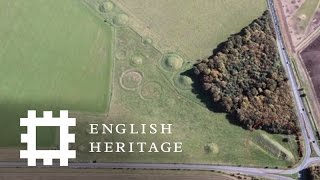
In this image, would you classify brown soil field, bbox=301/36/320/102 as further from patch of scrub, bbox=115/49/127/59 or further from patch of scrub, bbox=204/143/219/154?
patch of scrub, bbox=115/49/127/59

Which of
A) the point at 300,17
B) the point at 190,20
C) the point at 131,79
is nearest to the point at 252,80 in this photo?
the point at 190,20

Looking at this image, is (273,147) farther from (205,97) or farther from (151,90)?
(151,90)

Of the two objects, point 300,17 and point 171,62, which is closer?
point 171,62

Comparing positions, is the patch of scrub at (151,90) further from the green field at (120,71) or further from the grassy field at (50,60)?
the grassy field at (50,60)

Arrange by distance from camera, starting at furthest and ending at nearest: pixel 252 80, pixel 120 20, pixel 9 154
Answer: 1. pixel 120 20
2. pixel 252 80
3. pixel 9 154

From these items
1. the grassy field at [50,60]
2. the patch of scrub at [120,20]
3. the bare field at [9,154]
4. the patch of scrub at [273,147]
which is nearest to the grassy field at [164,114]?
the patch of scrub at [273,147]

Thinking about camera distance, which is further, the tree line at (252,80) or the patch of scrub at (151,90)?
the patch of scrub at (151,90)
